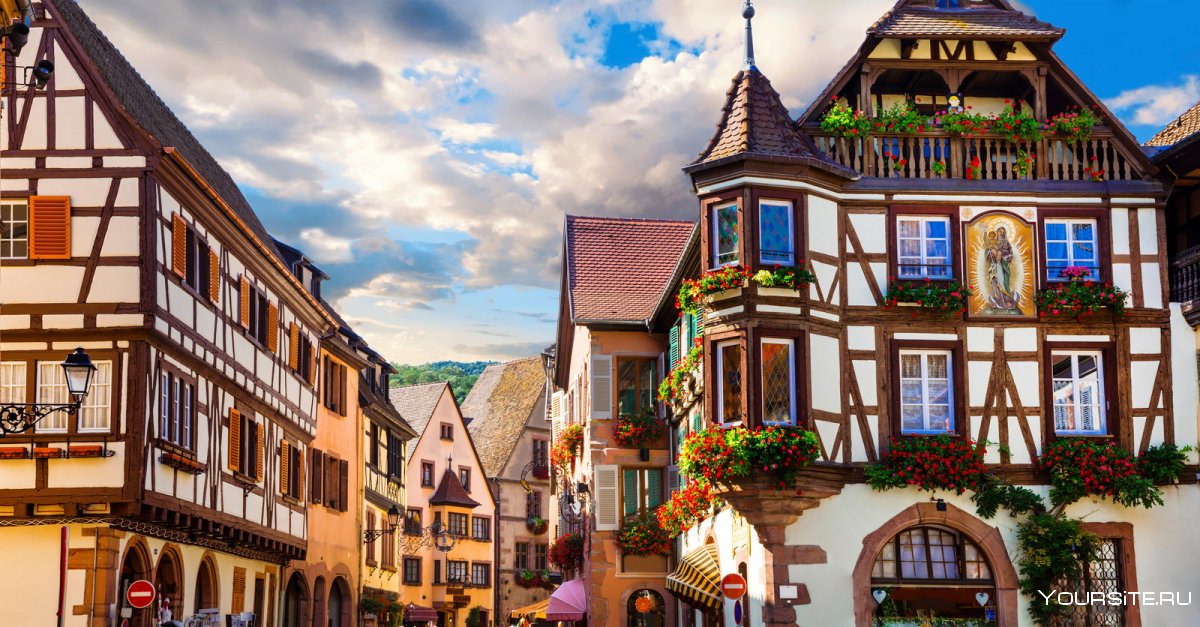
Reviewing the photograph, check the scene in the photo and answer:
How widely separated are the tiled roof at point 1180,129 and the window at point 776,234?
7114 millimetres

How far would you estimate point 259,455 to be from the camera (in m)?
30.6

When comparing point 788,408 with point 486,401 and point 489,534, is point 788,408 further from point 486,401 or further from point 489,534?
point 486,401

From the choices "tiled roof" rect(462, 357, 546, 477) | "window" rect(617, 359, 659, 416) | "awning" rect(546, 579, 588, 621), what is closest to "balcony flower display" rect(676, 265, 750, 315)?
"window" rect(617, 359, 659, 416)

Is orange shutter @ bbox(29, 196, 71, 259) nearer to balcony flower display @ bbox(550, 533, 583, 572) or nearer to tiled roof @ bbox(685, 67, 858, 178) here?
tiled roof @ bbox(685, 67, 858, 178)

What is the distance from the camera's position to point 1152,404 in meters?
26.6

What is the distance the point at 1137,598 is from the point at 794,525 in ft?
19.9

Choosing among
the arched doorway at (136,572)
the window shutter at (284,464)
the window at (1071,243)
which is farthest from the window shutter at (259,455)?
the window at (1071,243)

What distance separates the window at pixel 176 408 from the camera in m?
24.0

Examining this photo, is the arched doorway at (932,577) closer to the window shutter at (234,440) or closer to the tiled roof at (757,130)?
the tiled roof at (757,130)

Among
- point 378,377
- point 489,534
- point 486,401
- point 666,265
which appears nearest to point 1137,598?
point 666,265

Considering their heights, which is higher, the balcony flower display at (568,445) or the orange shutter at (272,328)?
the orange shutter at (272,328)

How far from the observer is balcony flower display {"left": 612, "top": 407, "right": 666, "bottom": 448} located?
36.8 meters

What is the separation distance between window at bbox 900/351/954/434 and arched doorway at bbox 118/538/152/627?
13005 mm

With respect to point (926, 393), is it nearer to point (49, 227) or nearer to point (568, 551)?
point (49, 227)
